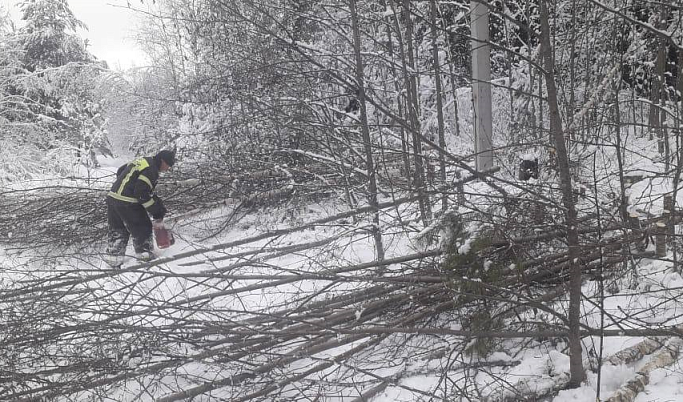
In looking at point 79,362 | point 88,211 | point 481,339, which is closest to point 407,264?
point 481,339

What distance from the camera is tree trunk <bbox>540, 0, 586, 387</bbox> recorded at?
2.60 meters

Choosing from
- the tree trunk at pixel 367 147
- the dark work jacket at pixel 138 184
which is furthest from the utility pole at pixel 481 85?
the dark work jacket at pixel 138 184

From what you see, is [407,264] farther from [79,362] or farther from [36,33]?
[36,33]

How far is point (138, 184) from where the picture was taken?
21.4 ft

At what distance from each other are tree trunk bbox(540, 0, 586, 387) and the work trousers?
5.41 metres

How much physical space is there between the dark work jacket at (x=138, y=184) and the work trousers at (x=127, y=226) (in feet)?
0.31

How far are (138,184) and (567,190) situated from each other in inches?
216

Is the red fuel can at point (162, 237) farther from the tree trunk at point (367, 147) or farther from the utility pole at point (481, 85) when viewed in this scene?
the utility pole at point (481, 85)

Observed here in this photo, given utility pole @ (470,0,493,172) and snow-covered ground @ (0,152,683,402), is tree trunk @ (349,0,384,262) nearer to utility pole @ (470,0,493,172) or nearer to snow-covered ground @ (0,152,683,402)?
snow-covered ground @ (0,152,683,402)

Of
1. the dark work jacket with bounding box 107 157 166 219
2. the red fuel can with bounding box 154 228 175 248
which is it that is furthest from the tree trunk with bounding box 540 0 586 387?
the red fuel can with bounding box 154 228 175 248

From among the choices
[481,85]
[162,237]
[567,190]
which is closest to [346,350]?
[567,190]

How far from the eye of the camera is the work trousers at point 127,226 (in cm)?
659

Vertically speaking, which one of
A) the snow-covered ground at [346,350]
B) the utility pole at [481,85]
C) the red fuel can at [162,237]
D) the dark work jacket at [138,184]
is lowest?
the snow-covered ground at [346,350]

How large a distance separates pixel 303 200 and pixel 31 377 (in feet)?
15.7
